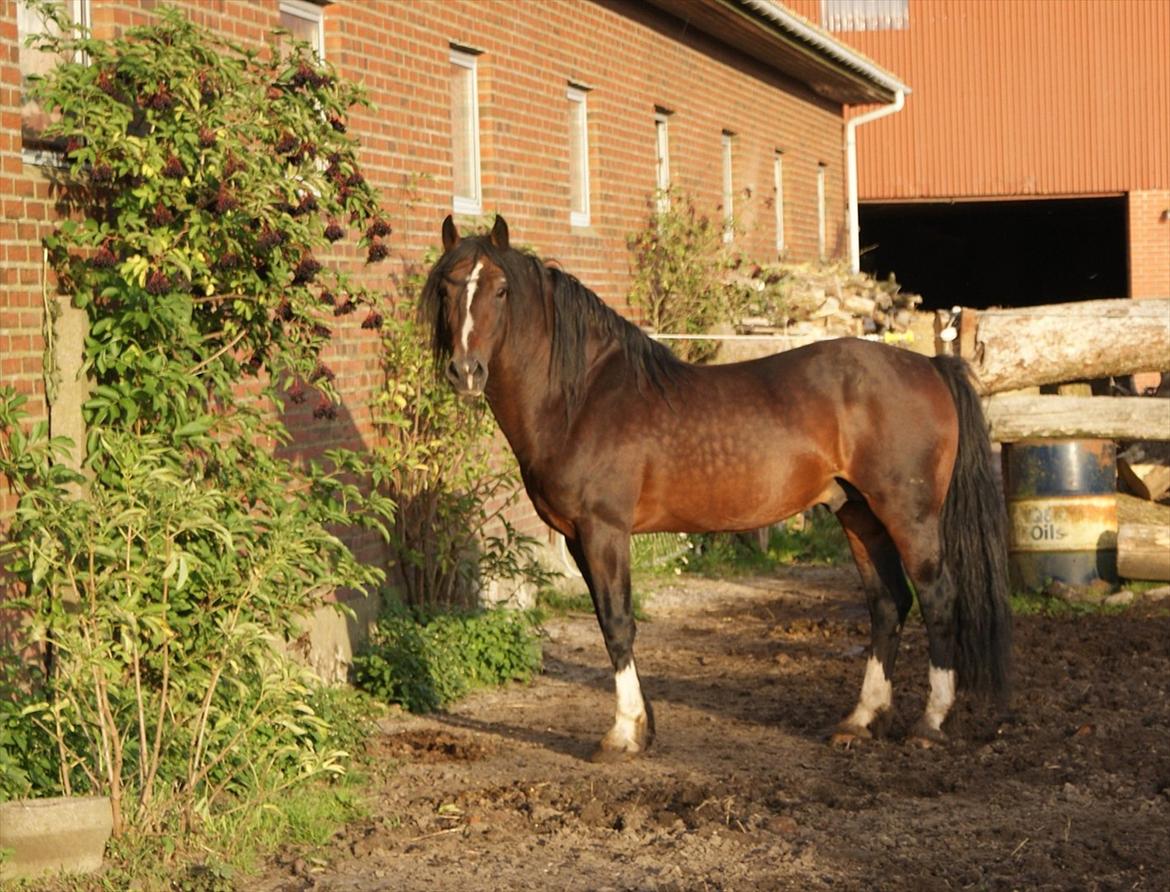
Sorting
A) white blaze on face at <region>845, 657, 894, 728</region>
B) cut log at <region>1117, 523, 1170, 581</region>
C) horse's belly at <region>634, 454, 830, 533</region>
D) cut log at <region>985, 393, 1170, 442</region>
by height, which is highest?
cut log at <region>985, 393, 1170, 442</region>

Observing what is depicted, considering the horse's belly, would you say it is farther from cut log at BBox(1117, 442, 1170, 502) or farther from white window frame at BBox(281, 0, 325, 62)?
cut log at BBox(1117, 442, 1170, 502)

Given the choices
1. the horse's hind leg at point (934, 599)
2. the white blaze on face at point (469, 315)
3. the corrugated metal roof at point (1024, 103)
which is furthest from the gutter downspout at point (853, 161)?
the white blaze on face at point (469, 315)

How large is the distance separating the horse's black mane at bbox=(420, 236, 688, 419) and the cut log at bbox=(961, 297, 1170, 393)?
4.85 meters

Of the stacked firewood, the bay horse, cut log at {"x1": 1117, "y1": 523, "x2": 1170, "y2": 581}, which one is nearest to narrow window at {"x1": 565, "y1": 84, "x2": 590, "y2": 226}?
the stacked firewood

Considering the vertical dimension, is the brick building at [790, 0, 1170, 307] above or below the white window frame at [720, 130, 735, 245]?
above

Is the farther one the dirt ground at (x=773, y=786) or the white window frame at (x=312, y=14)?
the white window frame at (x=312, y=14)

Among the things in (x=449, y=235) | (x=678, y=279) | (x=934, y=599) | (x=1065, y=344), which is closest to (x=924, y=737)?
(x=934, y=599)

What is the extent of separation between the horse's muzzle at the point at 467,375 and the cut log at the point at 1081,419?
5875mm

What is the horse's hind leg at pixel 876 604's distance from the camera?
7.66 meters

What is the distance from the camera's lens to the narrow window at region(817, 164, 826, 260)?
23.0m

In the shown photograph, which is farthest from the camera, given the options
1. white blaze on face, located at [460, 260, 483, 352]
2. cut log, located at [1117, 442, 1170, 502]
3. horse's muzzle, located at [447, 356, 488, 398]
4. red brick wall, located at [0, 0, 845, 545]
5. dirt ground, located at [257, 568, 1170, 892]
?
cut log, located at [1117, 442, 1170, 502]

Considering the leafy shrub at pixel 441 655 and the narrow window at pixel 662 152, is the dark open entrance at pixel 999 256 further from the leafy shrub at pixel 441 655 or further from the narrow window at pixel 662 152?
the leafy shrub at pixel 441 655

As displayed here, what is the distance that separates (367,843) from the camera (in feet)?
19.2

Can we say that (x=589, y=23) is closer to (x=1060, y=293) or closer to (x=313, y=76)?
(x=313, y=76)
